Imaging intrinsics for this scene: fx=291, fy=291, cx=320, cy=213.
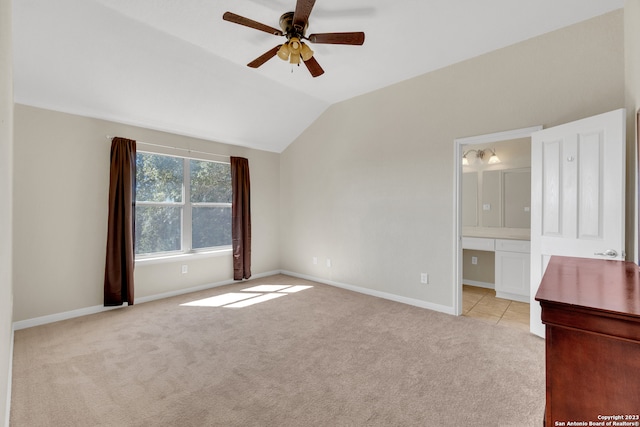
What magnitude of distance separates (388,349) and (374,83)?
3261mm

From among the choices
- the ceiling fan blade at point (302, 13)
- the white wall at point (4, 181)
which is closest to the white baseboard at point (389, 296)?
the ceiling fan blade at point (302, 13)

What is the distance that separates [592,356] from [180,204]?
4.53 meters

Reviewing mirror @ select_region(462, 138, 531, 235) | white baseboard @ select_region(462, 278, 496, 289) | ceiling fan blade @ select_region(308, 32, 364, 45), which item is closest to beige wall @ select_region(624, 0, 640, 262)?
ceiling fan blade @ select_region(308, 32, 364, 45)

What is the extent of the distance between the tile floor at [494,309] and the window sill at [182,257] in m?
3.63

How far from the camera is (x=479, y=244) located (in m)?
4.37

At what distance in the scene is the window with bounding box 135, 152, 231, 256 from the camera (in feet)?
13.1

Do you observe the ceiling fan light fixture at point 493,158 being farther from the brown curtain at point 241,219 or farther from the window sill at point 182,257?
the window sill at point 182,257

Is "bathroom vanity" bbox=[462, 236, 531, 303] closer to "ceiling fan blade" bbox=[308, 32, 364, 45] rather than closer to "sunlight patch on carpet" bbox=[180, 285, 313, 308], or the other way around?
"sunlight patch on carpet" bbox=[180, 285, 313, 308]

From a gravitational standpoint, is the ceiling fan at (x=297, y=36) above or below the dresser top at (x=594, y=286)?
above

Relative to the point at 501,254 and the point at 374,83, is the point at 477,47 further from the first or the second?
the point at 501,254

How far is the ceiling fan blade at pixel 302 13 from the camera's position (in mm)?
1885

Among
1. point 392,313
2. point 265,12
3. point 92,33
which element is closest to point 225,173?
point 92,33

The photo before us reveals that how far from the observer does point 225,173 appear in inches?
193

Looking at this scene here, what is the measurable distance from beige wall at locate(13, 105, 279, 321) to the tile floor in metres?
4.23
